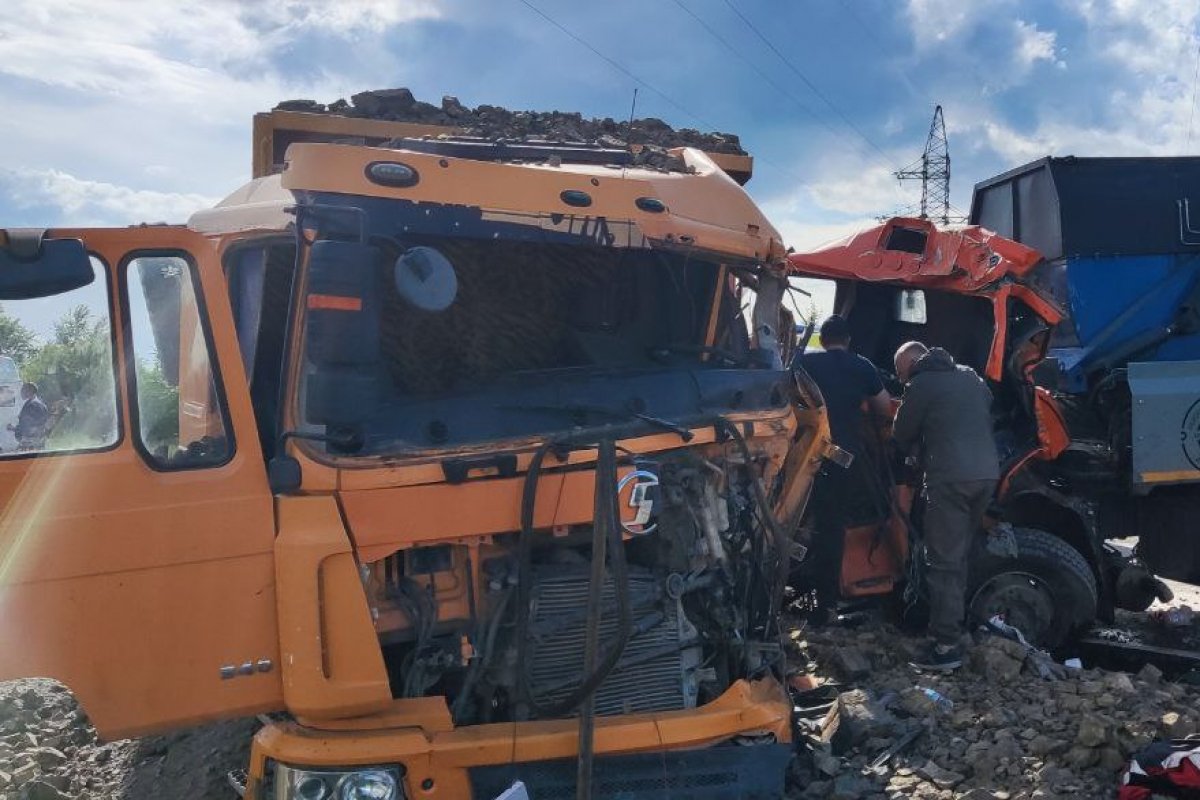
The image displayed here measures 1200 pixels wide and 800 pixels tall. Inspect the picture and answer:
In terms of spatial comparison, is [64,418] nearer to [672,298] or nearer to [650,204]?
[650,204]

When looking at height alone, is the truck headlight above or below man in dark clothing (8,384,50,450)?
below

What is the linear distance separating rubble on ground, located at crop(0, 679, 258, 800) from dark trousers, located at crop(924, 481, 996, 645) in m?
3.59

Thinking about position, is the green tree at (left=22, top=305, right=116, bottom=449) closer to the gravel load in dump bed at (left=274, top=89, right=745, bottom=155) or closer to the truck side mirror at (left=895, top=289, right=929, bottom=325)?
the gravel load in dump bed at (left=274, top=89, right=745, bottom=155)

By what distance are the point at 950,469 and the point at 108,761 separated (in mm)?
4459

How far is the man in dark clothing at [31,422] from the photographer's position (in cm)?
280

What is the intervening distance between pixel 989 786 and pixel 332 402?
287 centimetres

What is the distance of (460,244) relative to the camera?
3.54 meters

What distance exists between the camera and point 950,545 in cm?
562

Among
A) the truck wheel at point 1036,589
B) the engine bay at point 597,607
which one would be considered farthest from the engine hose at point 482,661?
the truck wheel at point 1036,589

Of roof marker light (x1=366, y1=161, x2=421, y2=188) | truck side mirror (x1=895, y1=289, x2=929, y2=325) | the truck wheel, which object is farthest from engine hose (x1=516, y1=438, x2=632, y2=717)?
truck side mirror (x1=895, y1=289, x2=929, y2=325)

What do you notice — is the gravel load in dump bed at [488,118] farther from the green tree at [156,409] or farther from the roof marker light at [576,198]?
the green tree at [156,409]

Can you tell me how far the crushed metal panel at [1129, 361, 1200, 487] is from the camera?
659cm

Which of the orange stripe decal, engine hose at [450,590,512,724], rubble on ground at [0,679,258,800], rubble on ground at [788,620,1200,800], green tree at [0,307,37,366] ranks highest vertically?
the orange stripe decal

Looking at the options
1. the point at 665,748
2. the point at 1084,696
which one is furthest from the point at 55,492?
the point at 1084,696
